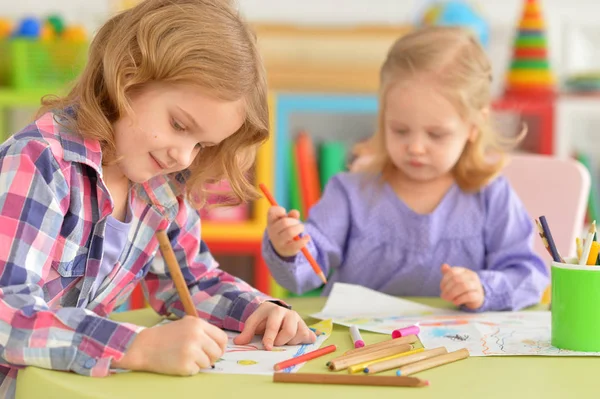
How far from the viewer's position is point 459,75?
4.66 feet

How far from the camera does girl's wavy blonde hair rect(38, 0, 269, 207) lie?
0.96 metres

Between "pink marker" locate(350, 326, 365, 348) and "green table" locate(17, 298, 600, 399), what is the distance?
0.30 ft

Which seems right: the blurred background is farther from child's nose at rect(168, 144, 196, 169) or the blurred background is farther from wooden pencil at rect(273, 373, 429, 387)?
wooden pencil at rect(273, 373, 429, 387)

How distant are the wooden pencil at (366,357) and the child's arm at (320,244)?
405 mm

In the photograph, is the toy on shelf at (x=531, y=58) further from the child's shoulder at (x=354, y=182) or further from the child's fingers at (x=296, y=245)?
the child's fingers at (x=296, y=245)

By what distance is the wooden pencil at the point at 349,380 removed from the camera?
2.56 feet

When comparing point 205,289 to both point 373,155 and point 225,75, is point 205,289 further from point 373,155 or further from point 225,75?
point 373,155

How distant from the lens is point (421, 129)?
1364mm

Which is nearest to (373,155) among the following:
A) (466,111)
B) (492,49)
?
(466,111)

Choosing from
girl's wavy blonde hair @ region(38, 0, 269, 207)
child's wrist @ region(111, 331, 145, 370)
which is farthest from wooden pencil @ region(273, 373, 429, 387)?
girl's wavy blonde hair @ region(38, 0, 269, 207)

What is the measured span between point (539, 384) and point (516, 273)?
0.53 metres

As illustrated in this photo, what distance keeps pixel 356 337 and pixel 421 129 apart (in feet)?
1.59

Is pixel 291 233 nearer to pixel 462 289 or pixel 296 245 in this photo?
pixel 296 245

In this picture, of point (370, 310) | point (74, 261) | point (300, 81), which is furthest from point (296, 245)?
point (300, 81)
